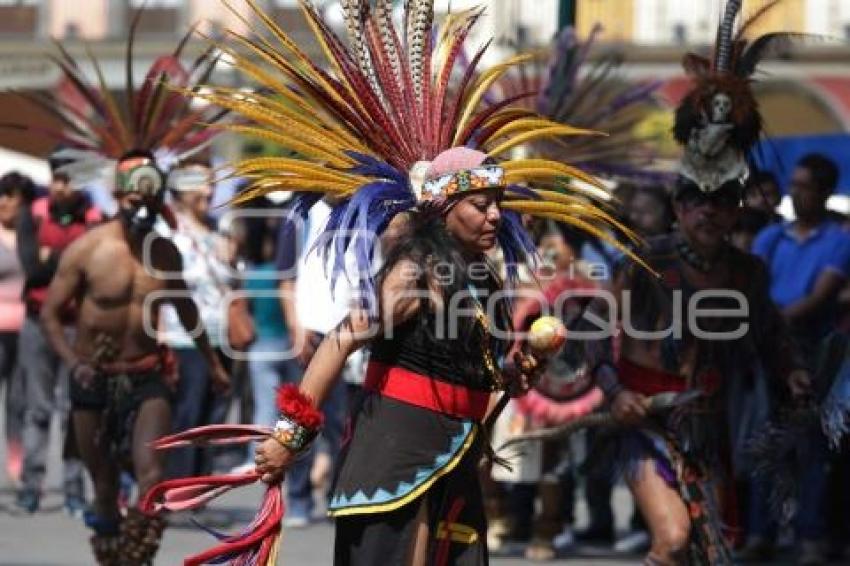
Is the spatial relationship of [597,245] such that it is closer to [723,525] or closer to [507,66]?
[723,525]

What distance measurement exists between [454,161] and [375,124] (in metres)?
0.41

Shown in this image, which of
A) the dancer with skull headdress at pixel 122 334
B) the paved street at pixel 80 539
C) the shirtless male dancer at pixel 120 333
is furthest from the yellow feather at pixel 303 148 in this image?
the paved street at pixel 80 539

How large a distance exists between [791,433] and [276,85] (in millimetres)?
3195

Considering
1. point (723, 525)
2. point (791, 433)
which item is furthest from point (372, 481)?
point (791, 433)

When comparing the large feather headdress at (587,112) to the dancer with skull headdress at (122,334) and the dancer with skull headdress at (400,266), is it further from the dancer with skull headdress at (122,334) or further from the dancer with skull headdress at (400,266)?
the dancer with skull headdress at (400,266)

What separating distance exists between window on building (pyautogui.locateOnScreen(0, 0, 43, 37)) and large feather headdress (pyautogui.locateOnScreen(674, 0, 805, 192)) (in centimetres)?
2939

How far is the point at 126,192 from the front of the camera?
33.7 feet

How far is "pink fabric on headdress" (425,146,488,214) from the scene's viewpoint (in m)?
7.24

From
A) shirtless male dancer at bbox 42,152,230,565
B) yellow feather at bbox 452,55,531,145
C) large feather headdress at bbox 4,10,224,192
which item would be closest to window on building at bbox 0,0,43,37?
large feather headdress at bbox 4,10,224,192

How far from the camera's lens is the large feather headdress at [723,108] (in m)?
9.27

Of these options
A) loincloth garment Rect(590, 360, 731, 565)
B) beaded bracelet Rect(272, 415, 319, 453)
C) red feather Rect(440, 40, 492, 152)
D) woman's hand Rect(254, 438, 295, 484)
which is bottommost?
loincloth garment Rect(590, 360, 731, 565)

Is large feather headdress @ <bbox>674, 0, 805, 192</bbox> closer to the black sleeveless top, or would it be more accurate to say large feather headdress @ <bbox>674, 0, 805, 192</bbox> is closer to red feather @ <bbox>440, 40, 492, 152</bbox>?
red feather @ <bbox>440, 40, 492, 152</bbox>

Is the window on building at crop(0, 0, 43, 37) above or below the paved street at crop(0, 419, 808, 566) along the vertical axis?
above

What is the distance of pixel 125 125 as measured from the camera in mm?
10867
